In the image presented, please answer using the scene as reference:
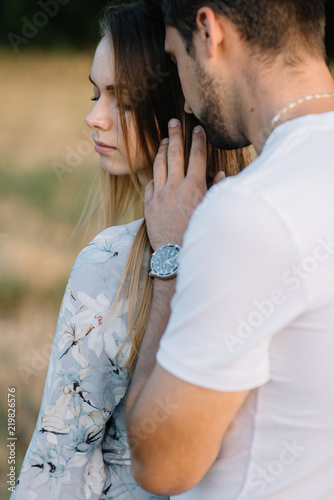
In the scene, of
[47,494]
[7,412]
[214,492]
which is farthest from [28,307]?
[214,492]

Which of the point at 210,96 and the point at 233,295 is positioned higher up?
the point at 210,96

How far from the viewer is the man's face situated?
122 centimetres

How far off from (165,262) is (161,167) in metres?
0.30

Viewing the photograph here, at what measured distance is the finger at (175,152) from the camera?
1.43 metres

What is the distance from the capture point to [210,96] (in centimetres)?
125

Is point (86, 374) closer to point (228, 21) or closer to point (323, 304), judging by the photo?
point (323, 304)

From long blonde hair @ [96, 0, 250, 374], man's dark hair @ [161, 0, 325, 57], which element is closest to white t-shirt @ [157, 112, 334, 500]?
man's dark hair @ [161, 0, 325, 57]

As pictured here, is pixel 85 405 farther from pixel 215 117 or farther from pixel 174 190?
pixel 215 117

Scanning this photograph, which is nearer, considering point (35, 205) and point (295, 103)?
point (295, 103)

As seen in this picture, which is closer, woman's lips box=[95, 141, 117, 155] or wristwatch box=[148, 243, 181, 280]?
wristwatch box=[148, 243, 181, 280]

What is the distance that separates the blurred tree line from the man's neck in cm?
691

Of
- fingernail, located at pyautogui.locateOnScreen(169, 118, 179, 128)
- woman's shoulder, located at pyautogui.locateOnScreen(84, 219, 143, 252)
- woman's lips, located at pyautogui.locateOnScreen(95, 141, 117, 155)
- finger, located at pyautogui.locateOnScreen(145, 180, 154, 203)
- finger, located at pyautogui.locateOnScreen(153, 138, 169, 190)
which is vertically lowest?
woman's shoulder, located at pyautogui.locateOnScreen(84, 219, 143, 252)

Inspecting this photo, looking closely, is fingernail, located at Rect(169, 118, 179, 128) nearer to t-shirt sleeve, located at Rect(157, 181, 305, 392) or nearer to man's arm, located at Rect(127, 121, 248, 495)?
man's arm, located at Rect(127, 121, 248, 495)

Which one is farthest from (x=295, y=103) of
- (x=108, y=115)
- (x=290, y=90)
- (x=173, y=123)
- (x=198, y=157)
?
(x=108, y=115)
